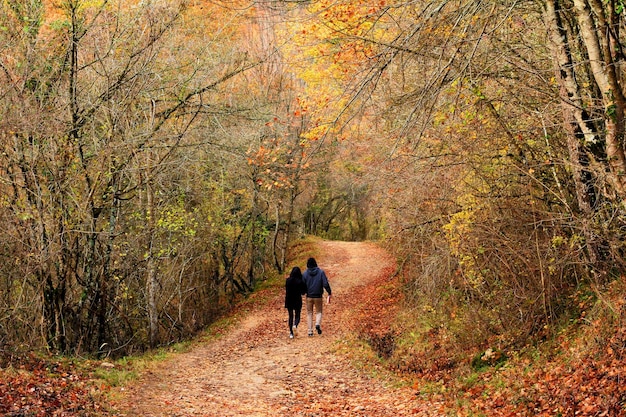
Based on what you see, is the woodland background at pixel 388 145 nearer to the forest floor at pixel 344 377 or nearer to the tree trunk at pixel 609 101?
the tree trunk at pixel 609 101

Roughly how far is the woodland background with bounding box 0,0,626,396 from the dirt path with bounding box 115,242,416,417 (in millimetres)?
1516

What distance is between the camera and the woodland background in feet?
23.8

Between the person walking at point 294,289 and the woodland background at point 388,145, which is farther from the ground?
the woodland background at point 388,145

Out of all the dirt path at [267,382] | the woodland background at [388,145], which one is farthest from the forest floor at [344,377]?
the woodland background at [388,145]

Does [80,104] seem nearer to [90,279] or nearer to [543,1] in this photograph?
[90,279]

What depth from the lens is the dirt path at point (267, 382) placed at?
27.9 ft

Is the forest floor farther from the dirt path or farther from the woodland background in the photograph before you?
the woodland background

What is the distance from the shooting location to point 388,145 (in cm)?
1355

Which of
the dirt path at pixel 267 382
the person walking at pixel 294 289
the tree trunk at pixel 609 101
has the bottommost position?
the dirt path at pixel 267 382

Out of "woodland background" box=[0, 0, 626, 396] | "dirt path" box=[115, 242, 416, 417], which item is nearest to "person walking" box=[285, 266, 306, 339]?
"dirt path" box=[115, 242, 416, 417]

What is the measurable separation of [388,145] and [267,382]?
20.0 ft

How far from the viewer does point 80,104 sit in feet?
37.2

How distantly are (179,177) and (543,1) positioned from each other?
10605 millimetres

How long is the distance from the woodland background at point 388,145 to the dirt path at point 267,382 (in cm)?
152
